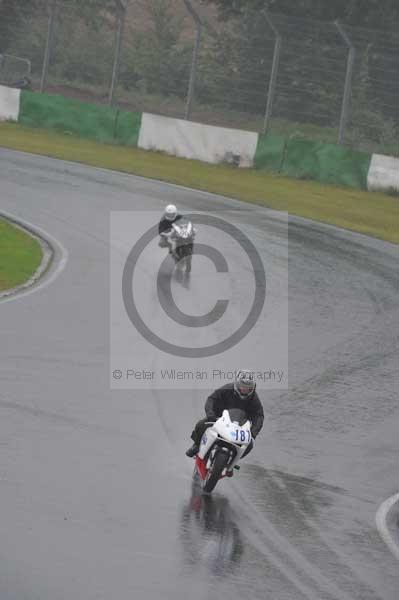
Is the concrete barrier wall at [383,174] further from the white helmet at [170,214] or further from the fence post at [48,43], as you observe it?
the white helmet at [170,214]

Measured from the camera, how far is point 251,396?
12.6 metres

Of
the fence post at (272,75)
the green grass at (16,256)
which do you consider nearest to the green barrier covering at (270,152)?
the fence post at (272,75)

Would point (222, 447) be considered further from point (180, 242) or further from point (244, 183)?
point (244, 183)

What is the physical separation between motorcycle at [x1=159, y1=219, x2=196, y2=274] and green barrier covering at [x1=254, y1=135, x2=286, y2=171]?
1596 centimetres

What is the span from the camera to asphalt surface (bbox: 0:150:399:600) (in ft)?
31.8

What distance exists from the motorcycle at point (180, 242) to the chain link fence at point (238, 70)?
55.1ft

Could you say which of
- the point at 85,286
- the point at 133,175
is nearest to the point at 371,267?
the point at 85,286

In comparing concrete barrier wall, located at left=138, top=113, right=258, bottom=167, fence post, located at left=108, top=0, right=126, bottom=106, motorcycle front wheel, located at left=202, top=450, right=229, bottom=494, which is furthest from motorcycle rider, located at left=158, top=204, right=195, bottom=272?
fence post, located at left=108, top=0, right=126, bottom=106

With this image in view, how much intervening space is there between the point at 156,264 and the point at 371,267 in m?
4.97

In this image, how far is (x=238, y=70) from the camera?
4191 centimetres

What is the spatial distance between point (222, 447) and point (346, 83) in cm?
2817

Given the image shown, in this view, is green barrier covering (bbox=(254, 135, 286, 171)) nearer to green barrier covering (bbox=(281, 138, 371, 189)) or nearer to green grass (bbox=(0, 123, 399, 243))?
green barrier covering (bbox=(281, 138, 371, 189))

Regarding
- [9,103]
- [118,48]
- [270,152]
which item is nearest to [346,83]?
[270,152]

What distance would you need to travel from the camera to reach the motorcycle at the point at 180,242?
23016mm
